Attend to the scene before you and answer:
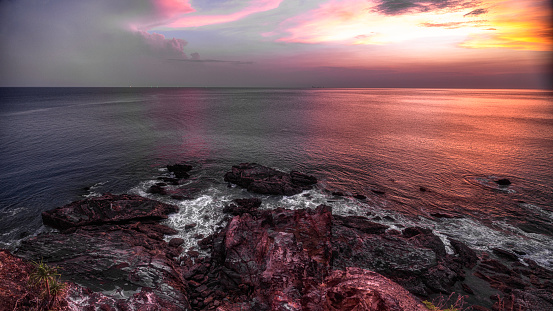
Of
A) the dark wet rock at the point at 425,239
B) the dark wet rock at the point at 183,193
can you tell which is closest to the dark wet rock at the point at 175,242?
the dark wet rock at the point at 183,193

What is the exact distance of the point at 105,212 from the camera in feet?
87.6

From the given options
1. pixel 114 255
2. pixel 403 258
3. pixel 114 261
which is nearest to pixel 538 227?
pixel 403 258

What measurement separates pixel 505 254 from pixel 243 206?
29.5m

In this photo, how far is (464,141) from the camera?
6831 cm

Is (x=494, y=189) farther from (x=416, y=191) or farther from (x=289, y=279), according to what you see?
(x=289, y=279)

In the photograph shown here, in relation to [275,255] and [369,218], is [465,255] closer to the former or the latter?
[369,218]

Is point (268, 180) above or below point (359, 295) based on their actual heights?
below

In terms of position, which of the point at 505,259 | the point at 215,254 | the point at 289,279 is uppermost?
the point at 289,279

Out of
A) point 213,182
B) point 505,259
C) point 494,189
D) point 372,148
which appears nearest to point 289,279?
point 505,259

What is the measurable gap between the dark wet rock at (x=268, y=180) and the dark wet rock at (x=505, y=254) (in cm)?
2306

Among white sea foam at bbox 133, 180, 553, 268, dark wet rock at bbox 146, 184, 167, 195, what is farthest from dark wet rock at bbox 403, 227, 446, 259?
dark wet rock at bbox 146, 184, 167, 195

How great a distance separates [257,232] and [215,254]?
4.47 m

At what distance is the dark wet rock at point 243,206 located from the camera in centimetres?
3028

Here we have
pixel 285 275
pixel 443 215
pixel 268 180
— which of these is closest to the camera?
pixel 285 275
